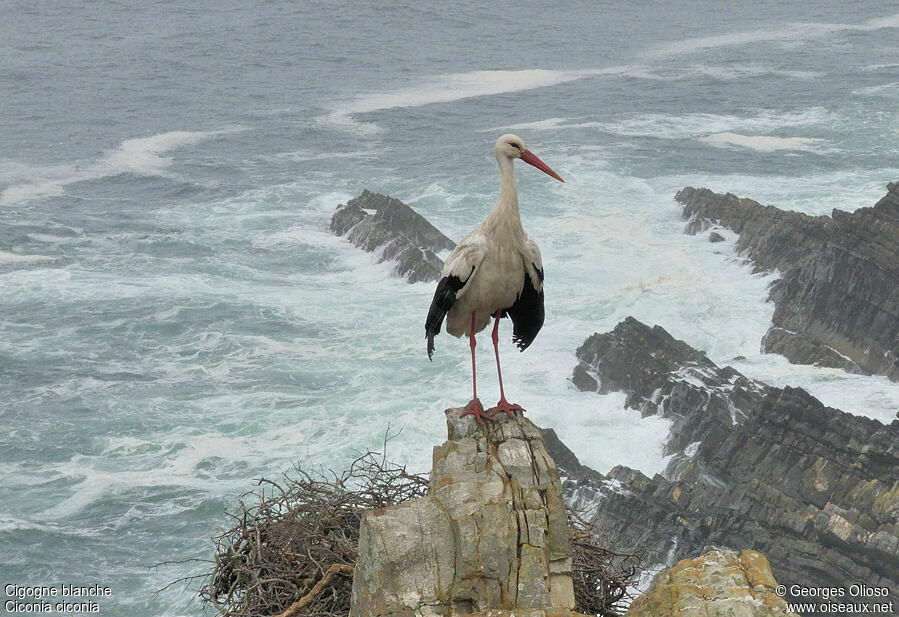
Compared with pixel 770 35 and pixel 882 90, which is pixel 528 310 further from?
pixel 770 35

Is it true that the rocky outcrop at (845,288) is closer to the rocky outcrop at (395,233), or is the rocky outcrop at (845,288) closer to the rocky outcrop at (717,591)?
the rocky outcrop at (395,233)

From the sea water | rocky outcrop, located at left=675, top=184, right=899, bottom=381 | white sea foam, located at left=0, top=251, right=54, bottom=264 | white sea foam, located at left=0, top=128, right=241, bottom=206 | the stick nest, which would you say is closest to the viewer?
the stick nest

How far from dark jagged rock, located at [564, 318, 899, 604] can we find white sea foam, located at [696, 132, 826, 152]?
25.3 meters

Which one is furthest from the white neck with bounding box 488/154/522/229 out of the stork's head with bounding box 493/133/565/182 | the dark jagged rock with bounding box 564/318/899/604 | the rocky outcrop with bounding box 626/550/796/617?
the dark jagged rock with bounding box 564/318/899/604

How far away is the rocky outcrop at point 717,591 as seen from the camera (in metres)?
7.84

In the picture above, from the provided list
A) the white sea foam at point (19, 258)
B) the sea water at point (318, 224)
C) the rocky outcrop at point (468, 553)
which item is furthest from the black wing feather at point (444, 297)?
the white sea foam at point (19, 258)

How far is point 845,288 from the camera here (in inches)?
1069

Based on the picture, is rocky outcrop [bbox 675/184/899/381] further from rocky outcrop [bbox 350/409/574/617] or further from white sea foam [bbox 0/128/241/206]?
white sea foam [bbox 0/128/241/206]

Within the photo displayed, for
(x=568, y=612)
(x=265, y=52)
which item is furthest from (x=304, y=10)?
(x=568, y=612)

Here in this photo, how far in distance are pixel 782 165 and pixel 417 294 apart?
18110mm

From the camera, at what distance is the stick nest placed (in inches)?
392

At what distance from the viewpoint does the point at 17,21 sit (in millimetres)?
79438

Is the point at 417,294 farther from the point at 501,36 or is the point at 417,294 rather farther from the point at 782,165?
the point at 501,36

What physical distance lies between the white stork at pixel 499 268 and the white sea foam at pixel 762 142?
121 feet
